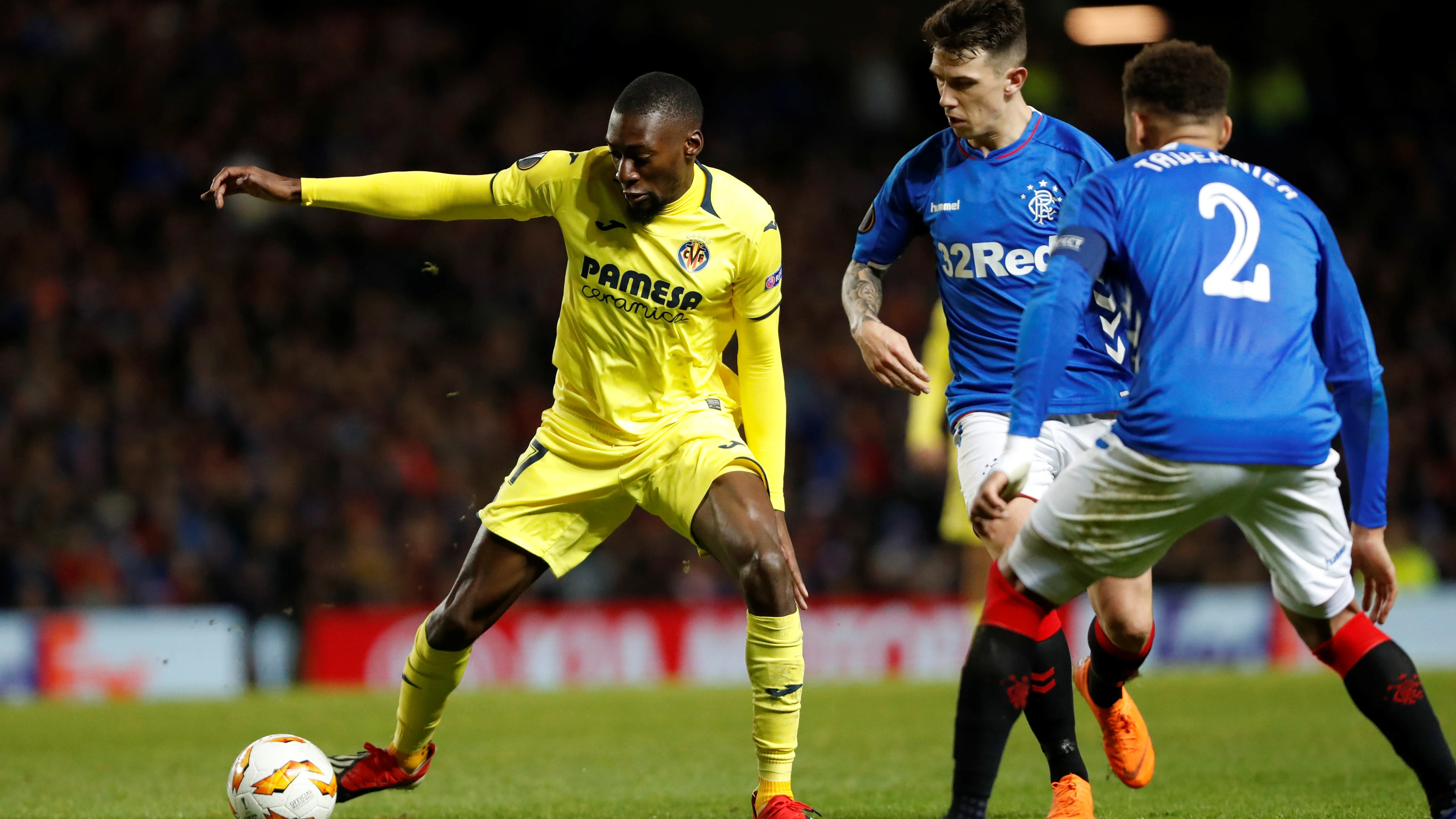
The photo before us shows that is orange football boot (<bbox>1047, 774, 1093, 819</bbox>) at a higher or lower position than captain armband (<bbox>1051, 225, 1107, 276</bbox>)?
lower

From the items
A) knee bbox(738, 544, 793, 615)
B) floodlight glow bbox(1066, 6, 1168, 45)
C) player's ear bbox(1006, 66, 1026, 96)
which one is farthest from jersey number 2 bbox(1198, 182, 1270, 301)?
floodlight glow bbox(1066, 6, 1168, 45)

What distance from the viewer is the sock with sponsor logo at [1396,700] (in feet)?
12.7

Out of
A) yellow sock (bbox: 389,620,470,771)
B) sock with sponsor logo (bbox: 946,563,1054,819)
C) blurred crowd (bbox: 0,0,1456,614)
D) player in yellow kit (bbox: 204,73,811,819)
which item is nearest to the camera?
sock with sponsor logo (bbox: 946,563,1054,819)

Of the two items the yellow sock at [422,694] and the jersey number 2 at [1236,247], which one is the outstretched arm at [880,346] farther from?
the yellow sock at [422,694]

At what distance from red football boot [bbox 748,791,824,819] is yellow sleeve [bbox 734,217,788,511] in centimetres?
102

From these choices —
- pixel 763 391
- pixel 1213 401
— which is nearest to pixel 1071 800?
pixel 1213 401

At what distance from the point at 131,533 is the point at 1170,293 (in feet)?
38.2

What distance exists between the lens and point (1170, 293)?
146 inches

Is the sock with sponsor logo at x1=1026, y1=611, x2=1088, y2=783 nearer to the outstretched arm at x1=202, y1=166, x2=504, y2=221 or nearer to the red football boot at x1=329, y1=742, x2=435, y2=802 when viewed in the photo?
the red football boot at x1=329, y1=742, x2=435, y2=802

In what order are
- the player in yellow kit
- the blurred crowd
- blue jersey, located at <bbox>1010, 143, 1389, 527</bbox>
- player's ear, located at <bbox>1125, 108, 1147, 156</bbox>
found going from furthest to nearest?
the blurred crowd
the player in yellow kit
player's ear, located at <bbox>1125, 108, 1147, 156</bbox>
blue jersey, located at <bbox>1010, 143, 1389, 527</bbox>

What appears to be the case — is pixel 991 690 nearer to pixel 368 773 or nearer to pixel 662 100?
pixel 662 100

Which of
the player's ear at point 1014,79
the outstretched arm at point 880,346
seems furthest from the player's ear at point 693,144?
the player's ear at point 1014,79

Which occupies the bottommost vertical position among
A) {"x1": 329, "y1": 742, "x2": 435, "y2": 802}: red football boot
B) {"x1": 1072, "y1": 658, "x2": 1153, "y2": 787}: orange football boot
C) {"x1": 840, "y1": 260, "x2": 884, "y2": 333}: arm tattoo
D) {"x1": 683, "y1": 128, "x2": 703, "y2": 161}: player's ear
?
{"x1": 329, "y1": 742, "x2": 435, "y2": 802}: red football boot

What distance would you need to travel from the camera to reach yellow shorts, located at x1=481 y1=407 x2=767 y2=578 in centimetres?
505
